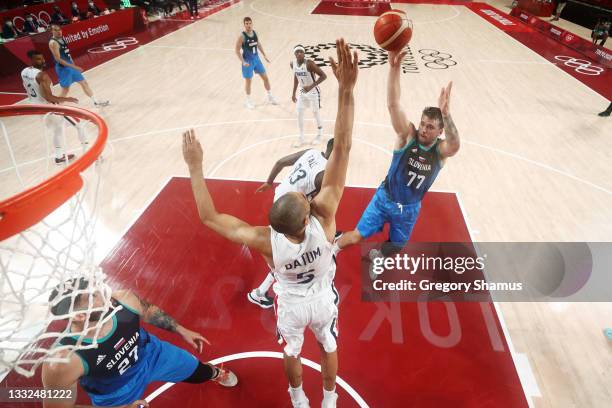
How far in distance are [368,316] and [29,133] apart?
7.16 meters

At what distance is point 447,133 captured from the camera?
3.19 metres

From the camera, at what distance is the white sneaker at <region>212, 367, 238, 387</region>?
2859 millimetres

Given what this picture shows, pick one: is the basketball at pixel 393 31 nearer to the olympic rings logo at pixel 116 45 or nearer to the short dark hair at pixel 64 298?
the short dark hair at pixel 64 298

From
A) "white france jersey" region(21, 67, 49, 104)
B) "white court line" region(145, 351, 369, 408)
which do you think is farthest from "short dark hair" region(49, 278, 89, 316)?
"white france jersey" region(21, 67, 49, 104)

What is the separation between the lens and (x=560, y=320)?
11.7ft

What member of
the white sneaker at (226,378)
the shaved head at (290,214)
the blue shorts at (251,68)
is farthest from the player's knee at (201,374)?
the blue shorts at (251,68)

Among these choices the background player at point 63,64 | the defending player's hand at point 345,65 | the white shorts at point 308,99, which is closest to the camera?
the defending player's hand at point 345,65

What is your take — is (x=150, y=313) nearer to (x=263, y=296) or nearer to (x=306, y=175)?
(x=263, y=296)

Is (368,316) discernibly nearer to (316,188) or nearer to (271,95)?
(316,188)

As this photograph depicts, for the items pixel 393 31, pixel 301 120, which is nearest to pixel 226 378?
pixel 393 31

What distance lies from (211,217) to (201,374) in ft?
4.43

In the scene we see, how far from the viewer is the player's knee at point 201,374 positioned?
263 cm

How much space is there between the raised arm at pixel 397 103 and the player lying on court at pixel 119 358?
97.4 inches

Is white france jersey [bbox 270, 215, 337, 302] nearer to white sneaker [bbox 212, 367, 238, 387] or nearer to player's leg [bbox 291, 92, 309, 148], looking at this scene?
white sneaker [bbox 212, 367, 238, 387]
